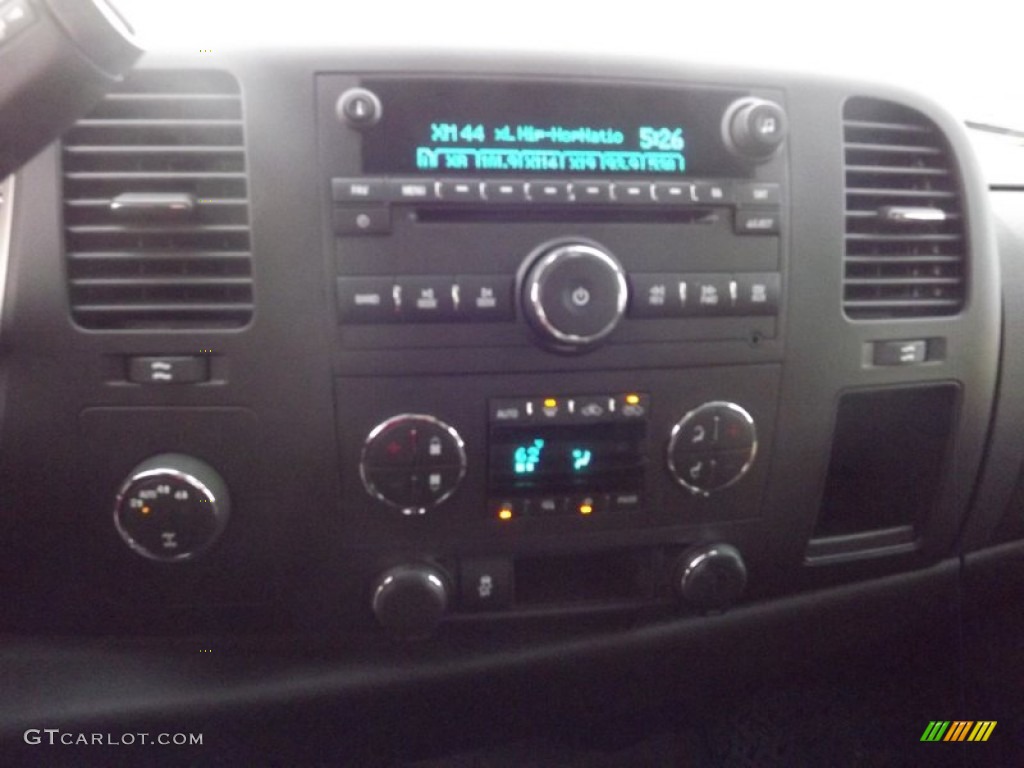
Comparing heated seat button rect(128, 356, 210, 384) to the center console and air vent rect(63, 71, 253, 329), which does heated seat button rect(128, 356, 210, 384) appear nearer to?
air vent rect(63, 71, 253, 329)

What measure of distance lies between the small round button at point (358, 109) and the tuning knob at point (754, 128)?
1.26 ft

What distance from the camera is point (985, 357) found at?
1.32 meters

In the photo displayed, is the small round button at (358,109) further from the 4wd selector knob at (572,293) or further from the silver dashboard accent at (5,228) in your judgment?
the silver dashboard accent at (5,228)

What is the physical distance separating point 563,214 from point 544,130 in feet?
0.30

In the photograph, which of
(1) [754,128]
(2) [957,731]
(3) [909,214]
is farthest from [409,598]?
(2) [957,731]

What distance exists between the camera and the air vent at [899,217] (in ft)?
3.99

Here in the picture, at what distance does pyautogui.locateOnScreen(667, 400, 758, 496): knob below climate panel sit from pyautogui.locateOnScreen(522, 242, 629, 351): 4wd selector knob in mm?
173

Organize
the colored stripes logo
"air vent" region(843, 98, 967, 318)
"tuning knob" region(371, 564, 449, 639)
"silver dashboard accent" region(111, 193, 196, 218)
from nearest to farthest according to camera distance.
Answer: "silver dashboard accent" region(111, 193, 196, 218) < "tuning knob" region(371, 564, 449, 639) < "air vent" region(843, 98, 967, 318) < the colored stripes logo

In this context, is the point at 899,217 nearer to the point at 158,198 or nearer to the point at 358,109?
the point at 358,109

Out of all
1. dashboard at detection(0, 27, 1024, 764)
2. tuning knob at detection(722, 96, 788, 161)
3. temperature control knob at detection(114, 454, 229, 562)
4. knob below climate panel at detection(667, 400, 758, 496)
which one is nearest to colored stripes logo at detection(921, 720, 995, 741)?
dashboard at detection(0, 27, 1024, 764)

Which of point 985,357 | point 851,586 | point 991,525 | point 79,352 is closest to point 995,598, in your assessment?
point 991,525

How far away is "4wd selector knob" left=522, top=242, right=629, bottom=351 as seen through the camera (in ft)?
3.40

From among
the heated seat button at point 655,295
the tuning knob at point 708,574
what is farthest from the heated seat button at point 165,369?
the tuning knob at point 708,574

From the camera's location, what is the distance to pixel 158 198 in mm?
994
